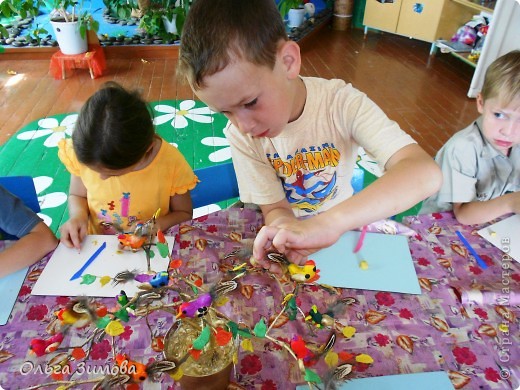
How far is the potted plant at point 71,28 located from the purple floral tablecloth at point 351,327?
8.59 ft

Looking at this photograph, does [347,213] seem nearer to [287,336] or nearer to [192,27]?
[287,336]

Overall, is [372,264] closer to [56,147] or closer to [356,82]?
[56,147]

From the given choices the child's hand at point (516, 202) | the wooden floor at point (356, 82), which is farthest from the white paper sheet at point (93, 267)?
the wooden floor at point (356, 82)

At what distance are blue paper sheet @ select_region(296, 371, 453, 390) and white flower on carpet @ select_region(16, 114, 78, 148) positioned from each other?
2064 millimetres

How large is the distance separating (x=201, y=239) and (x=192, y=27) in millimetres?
399

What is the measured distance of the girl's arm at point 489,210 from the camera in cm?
91

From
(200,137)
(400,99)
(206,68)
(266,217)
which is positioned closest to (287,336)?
(266,217)

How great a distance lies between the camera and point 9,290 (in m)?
0.71

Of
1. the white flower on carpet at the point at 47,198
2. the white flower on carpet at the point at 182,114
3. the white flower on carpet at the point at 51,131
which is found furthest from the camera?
the white flower on carpet at the point at 182,114

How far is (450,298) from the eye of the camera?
733mm

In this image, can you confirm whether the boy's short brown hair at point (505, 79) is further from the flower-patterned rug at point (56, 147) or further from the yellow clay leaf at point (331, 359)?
the flower-patterned rug at point (56, 147)

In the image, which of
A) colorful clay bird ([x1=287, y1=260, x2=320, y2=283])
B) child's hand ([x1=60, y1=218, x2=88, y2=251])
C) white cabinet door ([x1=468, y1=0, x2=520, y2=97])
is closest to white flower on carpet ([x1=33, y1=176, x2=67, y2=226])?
child's hand ([x1=60, y1=218, x2=88, y2=251])

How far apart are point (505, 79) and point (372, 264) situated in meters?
0.60

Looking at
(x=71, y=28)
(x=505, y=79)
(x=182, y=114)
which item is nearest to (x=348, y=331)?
(x=505, y=79)
